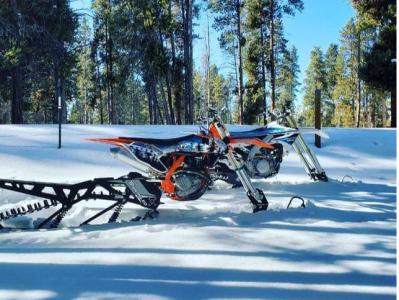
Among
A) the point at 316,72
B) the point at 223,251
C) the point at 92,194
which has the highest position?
the point at 316,72

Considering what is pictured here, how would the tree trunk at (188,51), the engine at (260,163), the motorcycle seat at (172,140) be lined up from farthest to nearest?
the tree trunk at (188,51), the engine at (260,163), the motorcycle seat at (172,140)

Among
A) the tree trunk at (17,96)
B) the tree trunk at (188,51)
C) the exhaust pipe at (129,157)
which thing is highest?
the tree trunk at (188,51)

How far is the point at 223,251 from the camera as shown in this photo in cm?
326

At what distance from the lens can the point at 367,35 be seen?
3712 centimetres

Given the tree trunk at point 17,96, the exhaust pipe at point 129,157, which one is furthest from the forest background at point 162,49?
the exhaust pipe at point 129,157

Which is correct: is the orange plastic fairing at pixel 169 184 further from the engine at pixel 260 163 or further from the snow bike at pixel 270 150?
the engine at pixel 260 163

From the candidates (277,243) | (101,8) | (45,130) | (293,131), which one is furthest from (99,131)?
(101,8)

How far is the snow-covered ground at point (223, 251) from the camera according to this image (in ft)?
8.32

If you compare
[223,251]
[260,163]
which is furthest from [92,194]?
[260,163]

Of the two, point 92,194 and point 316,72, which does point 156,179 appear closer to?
point 92,194

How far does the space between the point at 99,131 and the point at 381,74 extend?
13034 mm

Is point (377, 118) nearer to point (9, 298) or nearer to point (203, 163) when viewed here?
point (203, 163)

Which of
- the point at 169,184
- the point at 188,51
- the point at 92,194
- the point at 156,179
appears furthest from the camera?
the point at 188,51

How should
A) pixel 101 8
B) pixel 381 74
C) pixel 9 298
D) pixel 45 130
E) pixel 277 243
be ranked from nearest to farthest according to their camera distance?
pixel 9 298
pixel 277 243
pixel 45 130
pixel 381 74
pixel 101 8
